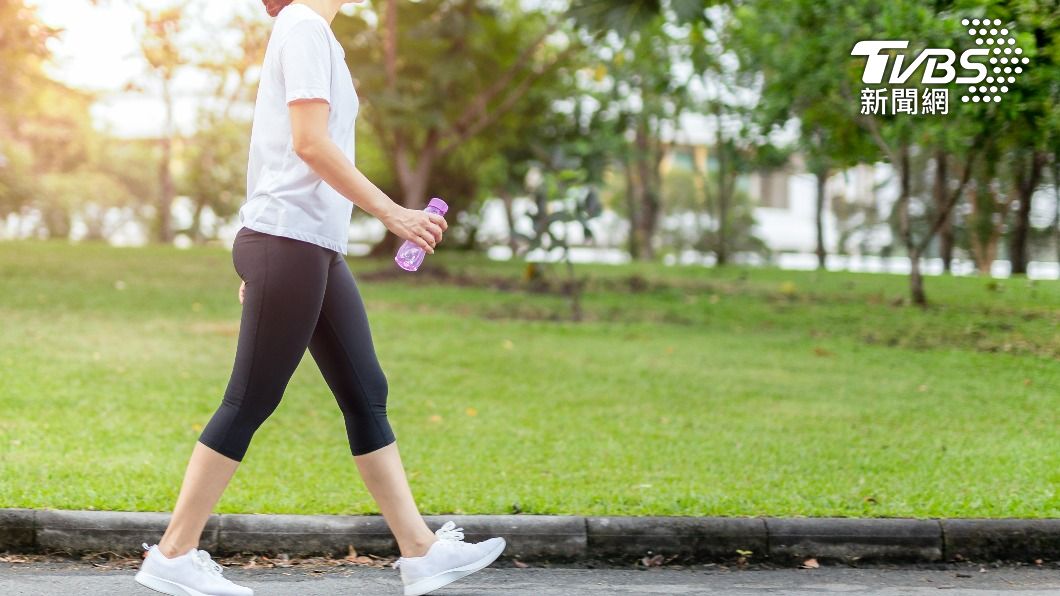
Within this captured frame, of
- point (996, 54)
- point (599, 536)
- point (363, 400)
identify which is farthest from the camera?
point (996, 54)

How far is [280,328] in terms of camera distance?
3566 mm

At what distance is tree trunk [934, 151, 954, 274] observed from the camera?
1645 centimetres

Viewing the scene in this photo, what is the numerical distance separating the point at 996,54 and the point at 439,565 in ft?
26.5

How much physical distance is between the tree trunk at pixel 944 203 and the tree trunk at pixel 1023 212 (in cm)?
78

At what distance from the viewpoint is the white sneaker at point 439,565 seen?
384 centimetres

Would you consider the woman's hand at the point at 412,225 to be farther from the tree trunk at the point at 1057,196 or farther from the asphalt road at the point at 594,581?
the tree trunk at the point at 1057,196

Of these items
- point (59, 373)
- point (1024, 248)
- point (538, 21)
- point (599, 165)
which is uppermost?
point (538, 21)

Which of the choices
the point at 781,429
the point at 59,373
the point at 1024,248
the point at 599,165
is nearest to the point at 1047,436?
the point at 781,429

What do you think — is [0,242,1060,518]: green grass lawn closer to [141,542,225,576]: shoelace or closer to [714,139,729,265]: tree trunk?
[141,542,225,576]: shoelace

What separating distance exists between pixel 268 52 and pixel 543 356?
6828mm

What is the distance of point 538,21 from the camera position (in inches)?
918

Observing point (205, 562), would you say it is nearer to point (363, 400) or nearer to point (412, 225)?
point (363, 400)

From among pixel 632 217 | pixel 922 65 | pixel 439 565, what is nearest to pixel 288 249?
pixel 439 565

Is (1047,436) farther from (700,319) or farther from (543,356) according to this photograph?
(700,319)
